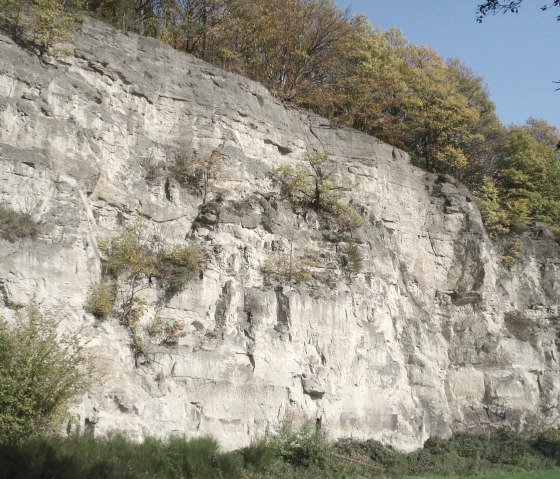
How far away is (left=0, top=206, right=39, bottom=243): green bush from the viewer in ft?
47.7

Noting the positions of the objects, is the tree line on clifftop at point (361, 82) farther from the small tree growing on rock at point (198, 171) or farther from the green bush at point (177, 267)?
the green bush at point (177, 267)

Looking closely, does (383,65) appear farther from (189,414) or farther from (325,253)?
(189,414)

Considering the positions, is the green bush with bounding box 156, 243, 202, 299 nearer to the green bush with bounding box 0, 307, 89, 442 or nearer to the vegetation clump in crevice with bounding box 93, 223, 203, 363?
the vegetation clump in crevice with bounding box 93, 223, 203, 363

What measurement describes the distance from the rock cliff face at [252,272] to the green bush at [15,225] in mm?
233

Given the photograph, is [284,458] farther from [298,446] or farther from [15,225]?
[15,225]

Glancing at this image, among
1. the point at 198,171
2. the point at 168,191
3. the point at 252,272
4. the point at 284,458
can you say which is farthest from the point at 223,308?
the point at 198,171

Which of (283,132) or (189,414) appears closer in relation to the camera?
(189,414)

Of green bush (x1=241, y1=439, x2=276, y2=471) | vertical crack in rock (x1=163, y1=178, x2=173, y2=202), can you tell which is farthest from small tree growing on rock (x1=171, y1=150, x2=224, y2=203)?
green bush (x1=241, y1=439, x2=276, y2=471)

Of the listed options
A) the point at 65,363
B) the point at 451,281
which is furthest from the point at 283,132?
the point at 65,363

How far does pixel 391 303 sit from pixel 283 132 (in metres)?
7.36

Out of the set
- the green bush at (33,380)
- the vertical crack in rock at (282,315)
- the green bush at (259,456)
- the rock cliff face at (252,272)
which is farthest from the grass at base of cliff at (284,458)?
the vertical crack in rock at (282,315)

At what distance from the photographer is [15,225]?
1476 cm

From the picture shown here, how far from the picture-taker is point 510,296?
2648cm

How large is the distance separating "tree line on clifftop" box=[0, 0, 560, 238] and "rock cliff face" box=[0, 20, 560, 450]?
322 cm
